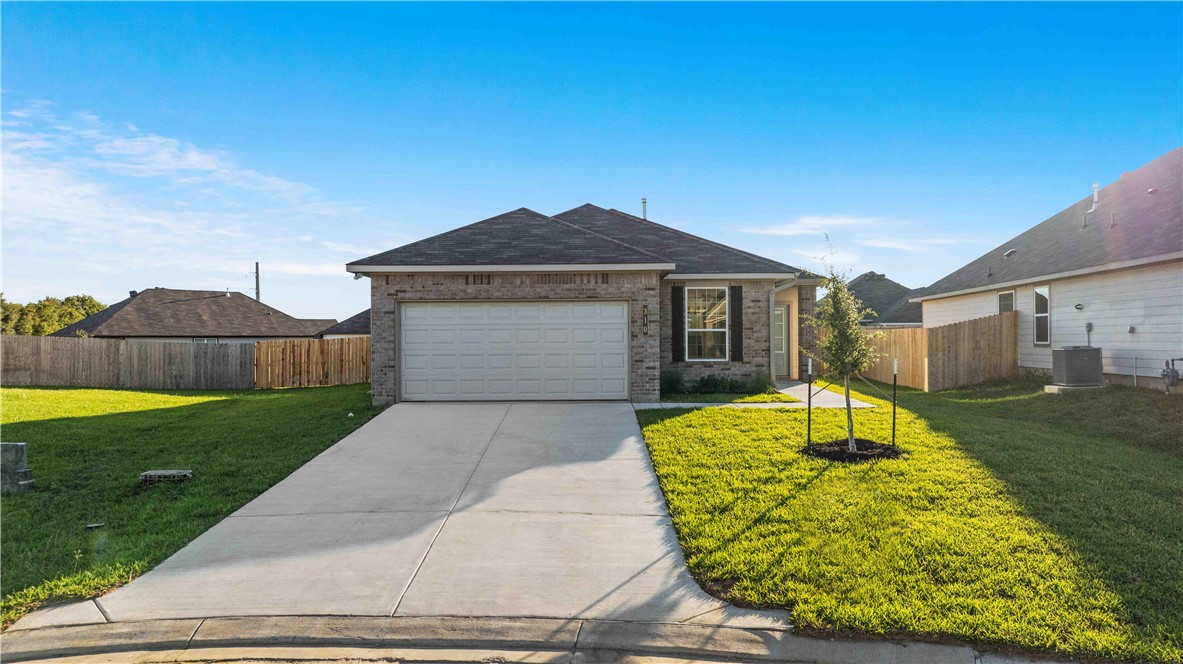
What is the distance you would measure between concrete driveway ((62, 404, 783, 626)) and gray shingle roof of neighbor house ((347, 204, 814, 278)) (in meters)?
5.11

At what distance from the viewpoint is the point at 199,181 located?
1431 centimetres

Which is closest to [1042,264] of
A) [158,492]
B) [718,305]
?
[718,305]

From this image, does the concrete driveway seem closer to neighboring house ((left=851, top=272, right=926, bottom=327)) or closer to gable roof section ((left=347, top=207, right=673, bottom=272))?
gable roof section ((left=347, top=207, right=673, bottom=272))

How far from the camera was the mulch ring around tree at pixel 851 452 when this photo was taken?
7.73 meters

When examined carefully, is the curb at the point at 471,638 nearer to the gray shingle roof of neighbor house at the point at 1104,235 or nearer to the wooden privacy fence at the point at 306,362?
the gray shingle roof of neighbor house at the point at 1104,235

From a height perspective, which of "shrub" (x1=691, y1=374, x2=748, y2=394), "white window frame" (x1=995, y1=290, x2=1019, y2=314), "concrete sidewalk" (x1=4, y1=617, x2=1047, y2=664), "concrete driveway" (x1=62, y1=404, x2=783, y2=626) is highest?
"white window frame" (x1=995, y1=290, x2=1019, y2=314)

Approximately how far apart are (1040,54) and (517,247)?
39.4 ft

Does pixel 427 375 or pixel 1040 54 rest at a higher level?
pixel 1040 54

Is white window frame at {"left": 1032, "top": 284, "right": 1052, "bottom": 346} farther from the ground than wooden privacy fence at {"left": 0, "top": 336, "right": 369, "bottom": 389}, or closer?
farther from the ground

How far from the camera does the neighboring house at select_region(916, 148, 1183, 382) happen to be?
511 inches

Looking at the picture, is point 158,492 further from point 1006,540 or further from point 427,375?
point 1006,540

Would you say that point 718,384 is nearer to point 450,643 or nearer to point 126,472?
point 126,472

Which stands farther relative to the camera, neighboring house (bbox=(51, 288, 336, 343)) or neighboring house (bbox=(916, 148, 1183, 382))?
neighboring house (bbox=(51, 288, 336, 343))

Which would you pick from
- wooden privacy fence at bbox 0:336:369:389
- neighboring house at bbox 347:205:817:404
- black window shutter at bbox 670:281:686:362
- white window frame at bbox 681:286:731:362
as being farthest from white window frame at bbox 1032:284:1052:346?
→ wooden privacy fence at bbox 0:336:369:389
